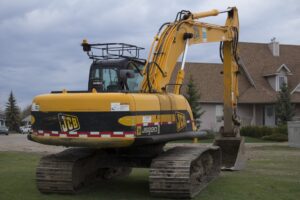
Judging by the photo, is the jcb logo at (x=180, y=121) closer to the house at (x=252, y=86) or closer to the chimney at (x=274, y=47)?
the house at (x=252, y=86)

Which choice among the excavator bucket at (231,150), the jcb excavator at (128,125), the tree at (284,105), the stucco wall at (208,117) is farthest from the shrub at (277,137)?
the jcb excavator at (128,125)

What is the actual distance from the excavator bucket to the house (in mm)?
28917

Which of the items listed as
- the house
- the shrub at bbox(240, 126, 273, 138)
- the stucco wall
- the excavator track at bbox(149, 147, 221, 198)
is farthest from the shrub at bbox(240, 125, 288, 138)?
the excavator track at bbox(149, 147, 221, 198)

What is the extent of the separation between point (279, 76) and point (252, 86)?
7.82ft

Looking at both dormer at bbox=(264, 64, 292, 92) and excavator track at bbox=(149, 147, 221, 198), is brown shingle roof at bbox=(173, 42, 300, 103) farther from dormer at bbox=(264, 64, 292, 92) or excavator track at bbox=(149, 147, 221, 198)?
excavator track at bbox=(149, 147, 221, 198)

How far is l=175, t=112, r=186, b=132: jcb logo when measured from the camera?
10844mm

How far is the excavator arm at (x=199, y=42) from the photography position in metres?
11.5

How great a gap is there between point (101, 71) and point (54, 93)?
4.19 ft

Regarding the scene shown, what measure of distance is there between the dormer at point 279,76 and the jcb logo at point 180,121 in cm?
3503

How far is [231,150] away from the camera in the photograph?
49.1 ft

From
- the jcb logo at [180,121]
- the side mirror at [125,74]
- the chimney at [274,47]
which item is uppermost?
the chimney at [274,47]

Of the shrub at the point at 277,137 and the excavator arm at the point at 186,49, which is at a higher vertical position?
the excavator arm at the point at 186,49

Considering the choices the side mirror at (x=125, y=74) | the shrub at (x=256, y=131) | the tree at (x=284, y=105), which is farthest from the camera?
the tree at (x=284, y=105)

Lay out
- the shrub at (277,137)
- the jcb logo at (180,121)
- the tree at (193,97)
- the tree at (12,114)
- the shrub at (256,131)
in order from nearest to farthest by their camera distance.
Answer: the jcb logo at (180,121), the shrub at (277,137), the shrub at (256,131), the tree at (193,97), the tree at (12,114)
